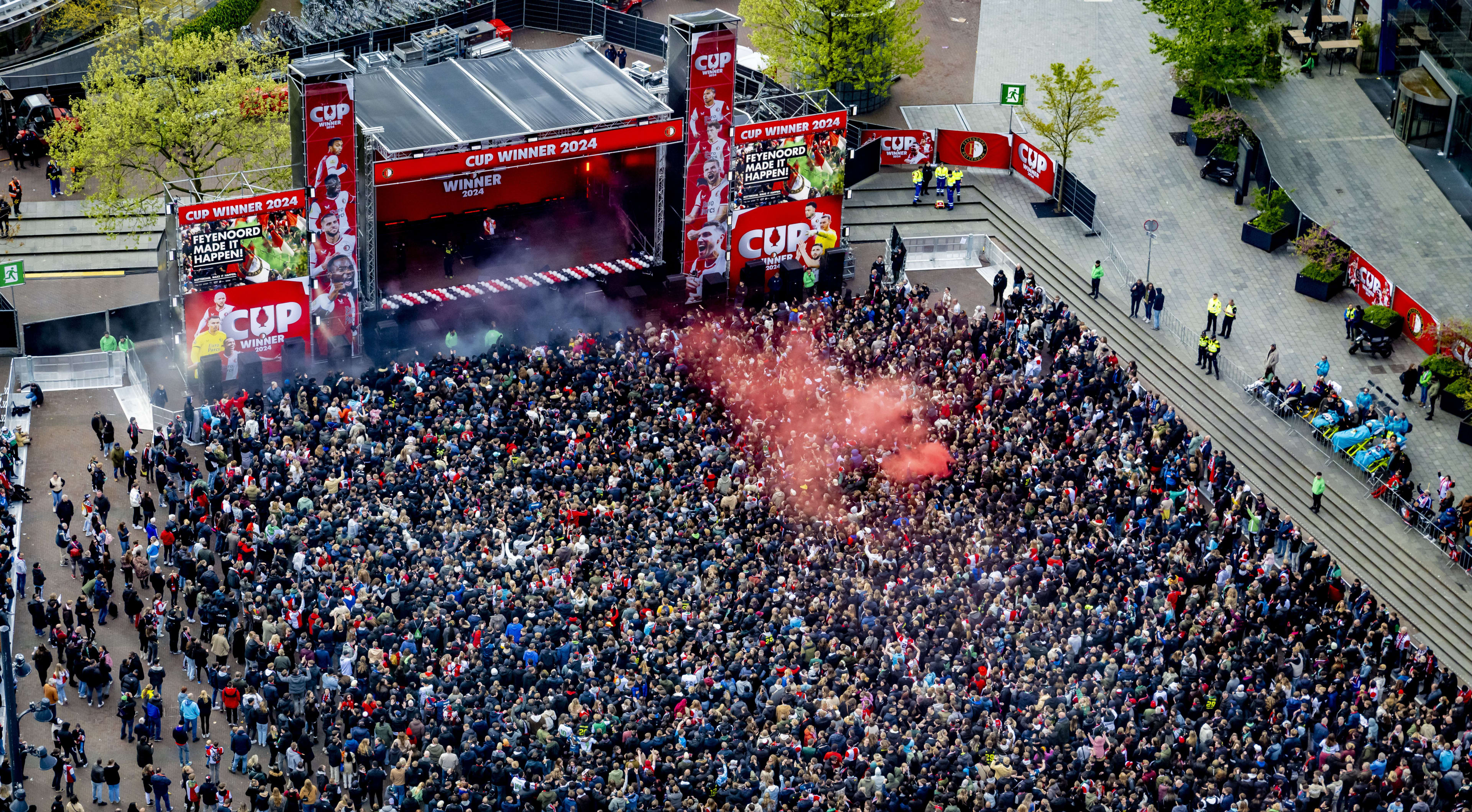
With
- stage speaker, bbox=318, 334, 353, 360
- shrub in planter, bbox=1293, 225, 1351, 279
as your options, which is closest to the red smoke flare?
stage speaker, bbox=318, 334, 353, 360

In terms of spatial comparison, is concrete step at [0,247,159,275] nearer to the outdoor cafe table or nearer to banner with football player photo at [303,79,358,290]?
banner with football player photo at [303,79,358,290]

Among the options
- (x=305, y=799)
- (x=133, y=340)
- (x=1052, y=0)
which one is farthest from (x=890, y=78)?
(x=305, y=799)

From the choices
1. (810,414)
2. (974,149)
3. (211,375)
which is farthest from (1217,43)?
(211,375)

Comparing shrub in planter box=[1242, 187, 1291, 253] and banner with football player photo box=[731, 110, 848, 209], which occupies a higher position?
banner with football player photo box=[731, 110, 848, 209]

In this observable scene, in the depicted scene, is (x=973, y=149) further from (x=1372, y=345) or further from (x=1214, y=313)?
(x=1372, y=345)

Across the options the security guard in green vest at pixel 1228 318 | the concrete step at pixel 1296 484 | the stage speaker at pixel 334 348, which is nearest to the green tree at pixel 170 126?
the stage speaker at pixel 334 348

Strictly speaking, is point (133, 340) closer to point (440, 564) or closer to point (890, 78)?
point (440, 564)
